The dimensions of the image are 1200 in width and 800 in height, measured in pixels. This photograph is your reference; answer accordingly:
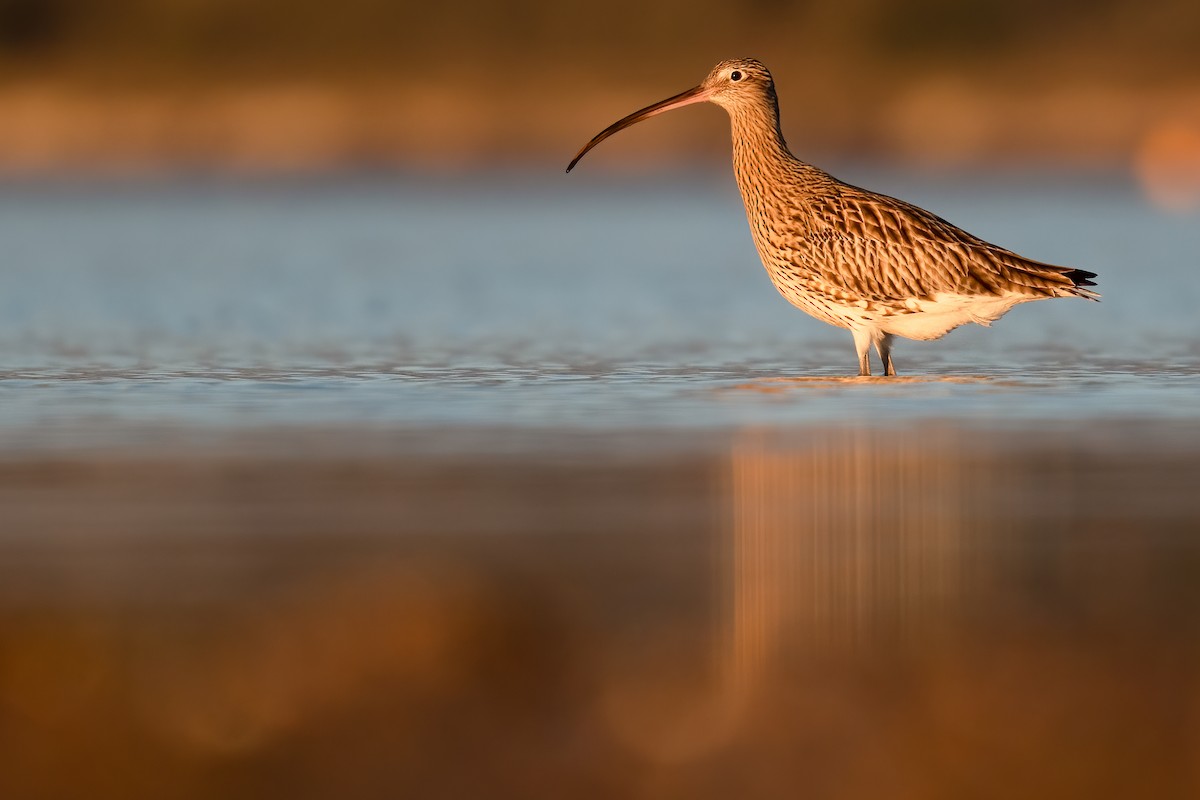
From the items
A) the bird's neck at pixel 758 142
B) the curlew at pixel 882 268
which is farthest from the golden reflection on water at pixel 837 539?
the bird's neck at pixel 758 142

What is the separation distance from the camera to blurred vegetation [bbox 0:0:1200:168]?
6569cm

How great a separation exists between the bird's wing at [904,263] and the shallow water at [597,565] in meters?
0.46

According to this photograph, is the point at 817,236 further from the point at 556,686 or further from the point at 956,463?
the point at 556,686

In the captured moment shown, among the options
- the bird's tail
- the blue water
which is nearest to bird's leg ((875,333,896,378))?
the blue water

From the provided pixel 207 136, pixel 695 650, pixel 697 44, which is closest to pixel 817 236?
pixel 695 650

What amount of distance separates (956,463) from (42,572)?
326 centimetres

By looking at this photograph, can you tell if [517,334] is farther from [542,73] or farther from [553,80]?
[542,73]

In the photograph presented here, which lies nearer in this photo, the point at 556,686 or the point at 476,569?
the point at 556,686

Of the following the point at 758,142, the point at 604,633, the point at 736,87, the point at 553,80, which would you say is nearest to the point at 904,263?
the point at 758,142

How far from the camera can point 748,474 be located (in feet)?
26.5

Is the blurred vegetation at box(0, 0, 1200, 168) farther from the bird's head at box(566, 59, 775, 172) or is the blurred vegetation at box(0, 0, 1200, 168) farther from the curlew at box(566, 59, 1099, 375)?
the curlew at box(566, 59, 1099, 375)

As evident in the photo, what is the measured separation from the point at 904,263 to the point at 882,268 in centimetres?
14

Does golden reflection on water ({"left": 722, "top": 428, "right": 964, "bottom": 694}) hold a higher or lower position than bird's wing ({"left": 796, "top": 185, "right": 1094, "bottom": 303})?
lower

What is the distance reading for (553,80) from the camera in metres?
84.7
